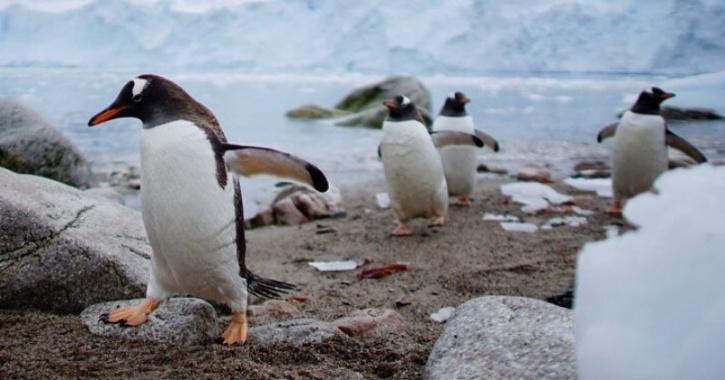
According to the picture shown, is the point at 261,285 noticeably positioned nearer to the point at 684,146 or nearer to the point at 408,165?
the point at 408,165

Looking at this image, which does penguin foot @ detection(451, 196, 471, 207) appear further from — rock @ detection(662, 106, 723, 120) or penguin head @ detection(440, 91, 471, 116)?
rock @ detection(662, 106, 723, 120)

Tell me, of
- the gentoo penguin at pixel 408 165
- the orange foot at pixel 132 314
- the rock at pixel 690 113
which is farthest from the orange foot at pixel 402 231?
the rock at pixel 690 113

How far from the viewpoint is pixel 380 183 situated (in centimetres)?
622

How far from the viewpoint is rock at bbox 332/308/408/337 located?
1971mm

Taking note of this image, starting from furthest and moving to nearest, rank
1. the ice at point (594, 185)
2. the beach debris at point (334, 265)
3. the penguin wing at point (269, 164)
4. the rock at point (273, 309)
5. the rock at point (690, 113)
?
the rock at point (690, 113), the ice at point (594, 185), the beach debris at point (334, 265), the rock at point (273, 309), the penguin wing at point (269, 164)

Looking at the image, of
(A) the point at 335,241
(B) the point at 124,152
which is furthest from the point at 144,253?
(B) the point at 124,152

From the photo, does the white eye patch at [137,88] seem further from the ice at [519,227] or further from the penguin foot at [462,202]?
the penguin foot at [462,202]

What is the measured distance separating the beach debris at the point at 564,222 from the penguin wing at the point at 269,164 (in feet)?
7.77

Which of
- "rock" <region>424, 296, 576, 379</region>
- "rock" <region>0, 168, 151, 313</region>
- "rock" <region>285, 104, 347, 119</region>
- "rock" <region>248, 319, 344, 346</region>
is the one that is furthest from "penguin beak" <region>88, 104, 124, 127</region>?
"rock" <region>285, 104, 347, 119</region>

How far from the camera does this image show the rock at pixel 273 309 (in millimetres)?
2430

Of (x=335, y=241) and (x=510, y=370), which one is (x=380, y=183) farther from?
(x=510, y=370)

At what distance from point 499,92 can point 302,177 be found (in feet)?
65.4

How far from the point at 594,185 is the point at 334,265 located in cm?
300

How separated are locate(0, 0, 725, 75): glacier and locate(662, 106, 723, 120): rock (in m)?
1.93
